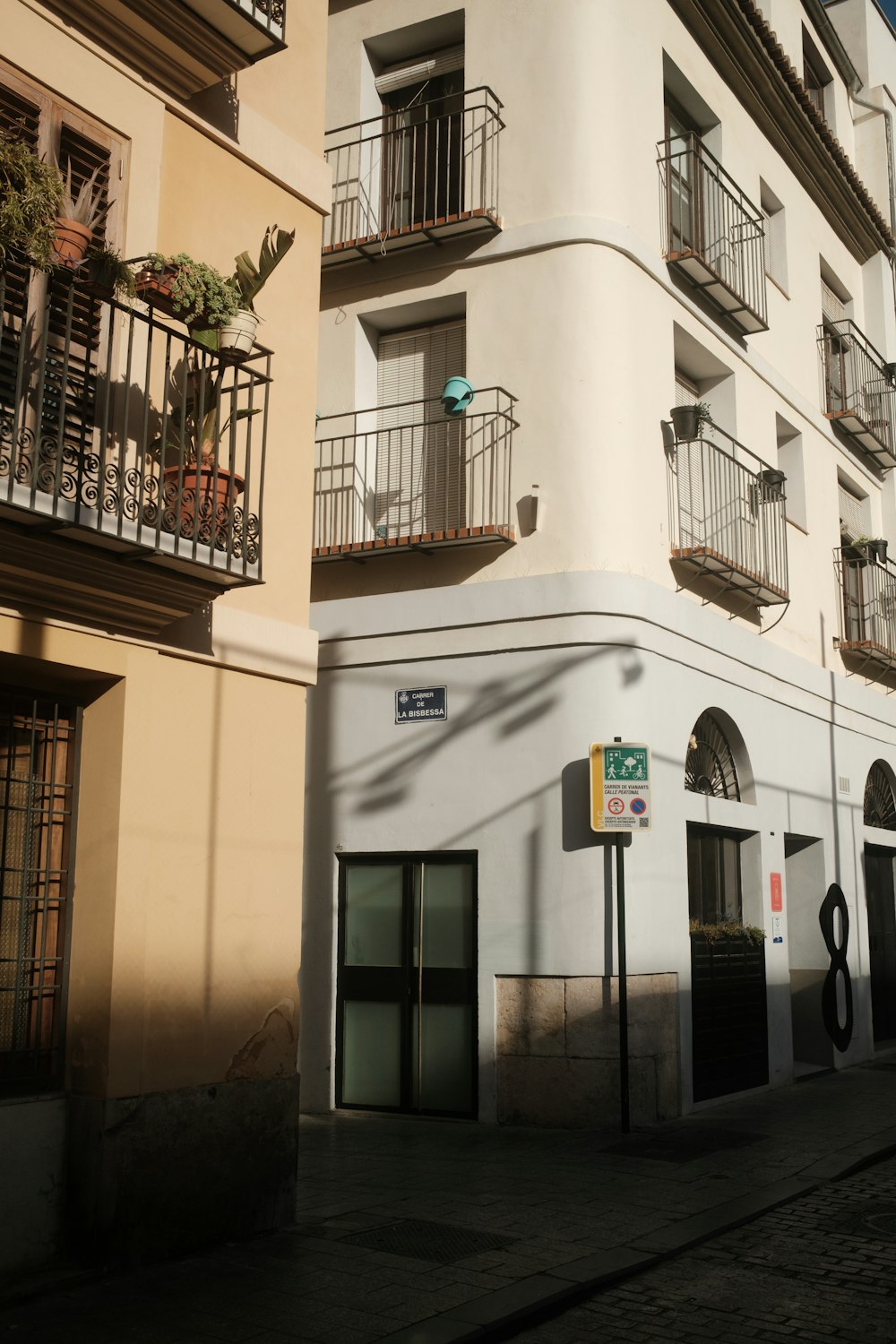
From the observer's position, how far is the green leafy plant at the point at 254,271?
7641mm

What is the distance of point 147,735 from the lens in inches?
284

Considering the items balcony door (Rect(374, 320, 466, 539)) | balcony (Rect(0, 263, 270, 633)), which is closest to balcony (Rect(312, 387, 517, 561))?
balcony door (Rect(374, 320, 466, 539))

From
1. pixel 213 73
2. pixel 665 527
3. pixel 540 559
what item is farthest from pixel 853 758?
pixel 213 73

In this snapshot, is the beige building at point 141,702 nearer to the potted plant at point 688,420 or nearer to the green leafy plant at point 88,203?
the green leafy plant at point 88,203

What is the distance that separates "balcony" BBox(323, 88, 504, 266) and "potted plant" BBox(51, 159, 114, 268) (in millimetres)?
6012

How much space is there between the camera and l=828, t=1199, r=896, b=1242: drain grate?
25.4 feet

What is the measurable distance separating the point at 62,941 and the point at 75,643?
155 centimetres

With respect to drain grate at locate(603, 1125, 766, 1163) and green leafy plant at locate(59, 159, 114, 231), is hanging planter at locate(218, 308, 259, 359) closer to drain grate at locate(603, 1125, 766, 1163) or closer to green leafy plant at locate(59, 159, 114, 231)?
green leafy plant at locate(59, 159, 114, 231)

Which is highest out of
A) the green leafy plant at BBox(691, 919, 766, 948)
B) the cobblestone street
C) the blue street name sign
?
the blue street name sign

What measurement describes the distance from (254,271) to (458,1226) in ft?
18.4

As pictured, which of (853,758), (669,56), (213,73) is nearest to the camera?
(213,73)

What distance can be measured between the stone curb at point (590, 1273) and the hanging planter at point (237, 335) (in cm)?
497

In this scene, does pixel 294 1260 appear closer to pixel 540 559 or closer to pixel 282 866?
pixel 282 866

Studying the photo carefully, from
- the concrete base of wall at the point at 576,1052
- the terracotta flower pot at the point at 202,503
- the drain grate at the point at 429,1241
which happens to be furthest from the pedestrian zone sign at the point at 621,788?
the terracotta flower pot at the point at 202,503
